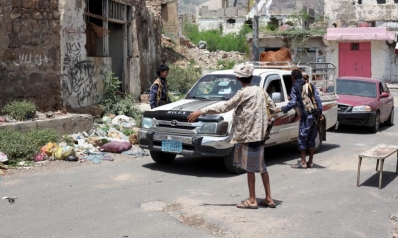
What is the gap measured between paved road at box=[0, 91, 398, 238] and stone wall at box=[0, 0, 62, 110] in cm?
310

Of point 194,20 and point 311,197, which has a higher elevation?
point 194,20

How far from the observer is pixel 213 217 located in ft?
22.2

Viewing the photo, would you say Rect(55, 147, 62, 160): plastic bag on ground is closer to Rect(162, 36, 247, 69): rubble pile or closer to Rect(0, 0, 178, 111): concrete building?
Rect(0, 0, 178, 111): concrete building

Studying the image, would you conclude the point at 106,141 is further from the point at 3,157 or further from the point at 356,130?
the point at 356,130

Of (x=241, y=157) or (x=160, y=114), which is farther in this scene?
(x=160, y=114)

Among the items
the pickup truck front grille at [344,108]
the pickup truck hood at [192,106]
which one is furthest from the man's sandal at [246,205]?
the pickup truck front grille at [344,108]

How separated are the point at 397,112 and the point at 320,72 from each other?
294 inches

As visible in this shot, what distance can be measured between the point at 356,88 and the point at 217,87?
7364mm

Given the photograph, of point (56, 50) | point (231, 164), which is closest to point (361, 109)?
point (231, 164)

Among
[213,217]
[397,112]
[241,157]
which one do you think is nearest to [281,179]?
[241,157]

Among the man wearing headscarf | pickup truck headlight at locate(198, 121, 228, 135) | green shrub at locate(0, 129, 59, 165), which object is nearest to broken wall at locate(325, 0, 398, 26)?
the man wearing headscarf

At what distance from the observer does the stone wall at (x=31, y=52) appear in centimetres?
1220

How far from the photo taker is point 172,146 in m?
9.30

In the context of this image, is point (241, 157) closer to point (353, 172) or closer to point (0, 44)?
point (353, 172)
